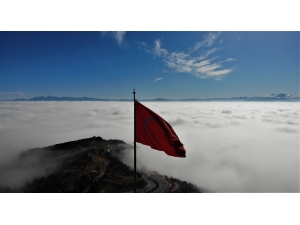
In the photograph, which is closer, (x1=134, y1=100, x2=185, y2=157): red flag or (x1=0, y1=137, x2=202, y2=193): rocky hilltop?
(x1=134, y1=100, x2=185, y2=157): red flag

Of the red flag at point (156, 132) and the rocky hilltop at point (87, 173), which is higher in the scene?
the red flag at point (156, 132)

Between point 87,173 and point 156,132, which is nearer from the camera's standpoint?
point 156,132

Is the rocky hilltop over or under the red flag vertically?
under

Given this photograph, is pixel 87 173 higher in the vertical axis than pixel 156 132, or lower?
lower

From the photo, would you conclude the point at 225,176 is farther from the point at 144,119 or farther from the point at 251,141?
the point at 144,119
